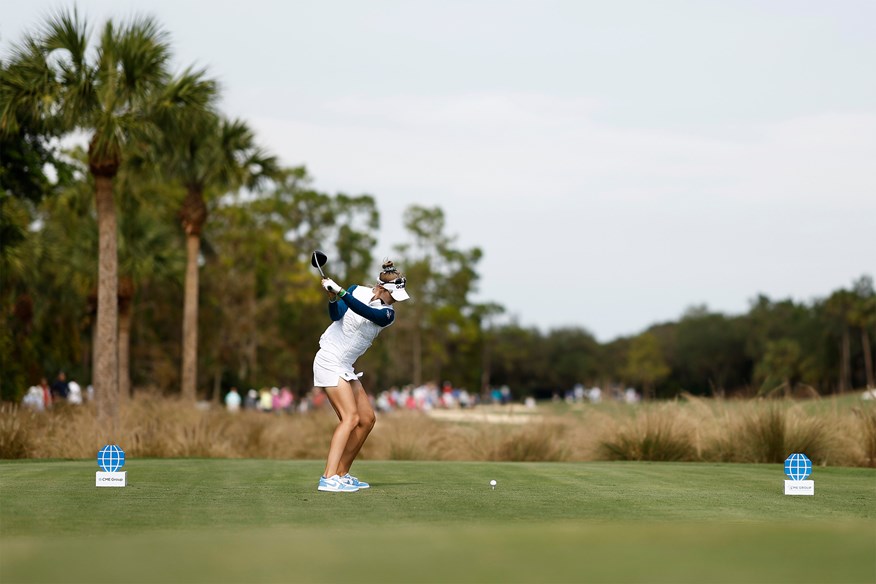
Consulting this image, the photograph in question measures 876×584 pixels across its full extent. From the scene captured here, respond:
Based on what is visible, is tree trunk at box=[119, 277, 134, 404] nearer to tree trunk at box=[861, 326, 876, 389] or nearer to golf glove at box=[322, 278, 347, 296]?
golf glove at box=[322, 278, 347, 296]

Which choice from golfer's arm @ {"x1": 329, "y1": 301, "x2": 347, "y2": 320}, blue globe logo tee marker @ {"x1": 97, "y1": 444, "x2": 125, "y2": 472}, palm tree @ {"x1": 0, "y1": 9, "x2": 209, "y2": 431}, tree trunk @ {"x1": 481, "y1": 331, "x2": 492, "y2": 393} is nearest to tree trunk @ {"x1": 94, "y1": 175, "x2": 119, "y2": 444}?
palm tree @ {"x1": 0, "y1": 9, "x2": 209, "y2": 431}

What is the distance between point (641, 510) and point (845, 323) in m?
100

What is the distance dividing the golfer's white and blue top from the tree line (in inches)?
421

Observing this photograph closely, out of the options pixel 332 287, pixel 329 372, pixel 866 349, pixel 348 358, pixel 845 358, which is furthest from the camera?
pixel 845 358

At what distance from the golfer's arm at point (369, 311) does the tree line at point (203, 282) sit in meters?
10.8

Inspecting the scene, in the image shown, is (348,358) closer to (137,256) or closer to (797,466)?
(797,466)

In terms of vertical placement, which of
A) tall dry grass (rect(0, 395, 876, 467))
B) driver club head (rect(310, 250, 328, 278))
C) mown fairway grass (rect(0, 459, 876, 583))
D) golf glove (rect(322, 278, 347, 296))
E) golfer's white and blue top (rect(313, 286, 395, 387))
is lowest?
mown fairway grass (rect(0, 459, 876, 583))

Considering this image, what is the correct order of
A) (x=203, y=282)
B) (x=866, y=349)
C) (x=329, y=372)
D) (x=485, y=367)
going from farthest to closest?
(x=485, y=367) → (x=866, y=349) → (x=203, y=282) → (x=329, y=372)

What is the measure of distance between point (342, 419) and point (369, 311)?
1091mm

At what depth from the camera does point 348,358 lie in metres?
11.2

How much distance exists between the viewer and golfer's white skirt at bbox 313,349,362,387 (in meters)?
11.1

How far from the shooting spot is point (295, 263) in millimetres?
74625

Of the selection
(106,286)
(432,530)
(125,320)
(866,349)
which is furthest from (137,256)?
(866,349)

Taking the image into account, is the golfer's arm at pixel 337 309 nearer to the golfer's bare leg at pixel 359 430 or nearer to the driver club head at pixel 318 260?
the driver club head at pixel 318 260
